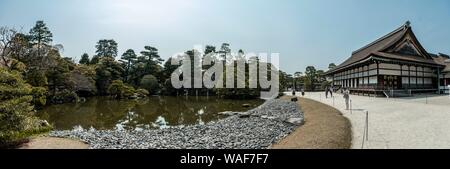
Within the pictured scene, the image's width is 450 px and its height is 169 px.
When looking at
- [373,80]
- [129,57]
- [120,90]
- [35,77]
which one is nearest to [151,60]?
[129,57]

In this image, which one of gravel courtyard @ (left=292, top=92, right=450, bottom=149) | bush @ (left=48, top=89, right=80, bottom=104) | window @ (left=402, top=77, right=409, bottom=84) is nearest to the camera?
gravel courtyard @ (left=292, top=92, right=450, bottom=149)

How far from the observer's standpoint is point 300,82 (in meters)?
42.9

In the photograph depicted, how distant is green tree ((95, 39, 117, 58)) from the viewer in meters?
50.5

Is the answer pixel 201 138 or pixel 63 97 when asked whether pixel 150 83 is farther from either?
pixel 201 138

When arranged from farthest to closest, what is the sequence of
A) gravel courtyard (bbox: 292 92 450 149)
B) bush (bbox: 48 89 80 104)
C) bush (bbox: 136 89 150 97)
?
bush (bbox: 136 89 150 97) → bush (bbox: 48 89 80 104) → gravel courtyard (bbox: 292 92 450 149)

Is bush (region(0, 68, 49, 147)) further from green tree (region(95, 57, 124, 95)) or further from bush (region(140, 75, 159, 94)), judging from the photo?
green tree (region(95, 57, 124, 95))

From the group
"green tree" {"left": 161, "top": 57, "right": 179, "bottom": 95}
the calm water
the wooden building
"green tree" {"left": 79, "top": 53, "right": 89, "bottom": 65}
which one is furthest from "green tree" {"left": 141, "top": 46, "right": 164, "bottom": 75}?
the wooden building

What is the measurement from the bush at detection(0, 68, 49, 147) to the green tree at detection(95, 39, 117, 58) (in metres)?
46.4

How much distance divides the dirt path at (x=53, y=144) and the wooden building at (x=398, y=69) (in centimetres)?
1961

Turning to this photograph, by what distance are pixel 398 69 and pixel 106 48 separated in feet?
163

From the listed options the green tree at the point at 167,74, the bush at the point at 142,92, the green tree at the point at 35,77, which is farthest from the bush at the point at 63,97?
the green tree at the point at 167,74

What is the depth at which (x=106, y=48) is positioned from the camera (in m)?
51.1

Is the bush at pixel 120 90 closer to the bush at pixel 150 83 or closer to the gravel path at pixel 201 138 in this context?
the bush at pixel 150 83
